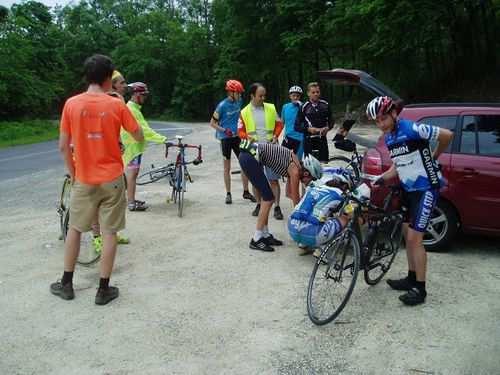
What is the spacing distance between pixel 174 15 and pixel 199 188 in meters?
70.1

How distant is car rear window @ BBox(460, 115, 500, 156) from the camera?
5117mm

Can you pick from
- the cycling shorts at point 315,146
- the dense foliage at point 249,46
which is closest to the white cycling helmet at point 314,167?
the cycling shorts at point 315,146

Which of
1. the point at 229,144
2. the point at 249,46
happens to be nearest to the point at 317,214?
the point at 229,144

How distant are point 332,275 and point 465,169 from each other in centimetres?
220

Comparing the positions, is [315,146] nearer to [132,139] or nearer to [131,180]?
[132,139]

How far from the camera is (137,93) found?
6898mm

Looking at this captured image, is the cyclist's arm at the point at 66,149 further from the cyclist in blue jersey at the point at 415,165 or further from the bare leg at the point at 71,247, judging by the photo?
the cyclist in blue jersey at the point at 415,165

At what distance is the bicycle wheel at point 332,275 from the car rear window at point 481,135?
86.7 inches

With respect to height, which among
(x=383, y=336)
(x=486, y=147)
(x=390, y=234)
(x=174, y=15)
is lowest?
(x=383, y=336)

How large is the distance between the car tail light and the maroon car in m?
0.01

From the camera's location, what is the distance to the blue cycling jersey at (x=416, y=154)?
3.90m

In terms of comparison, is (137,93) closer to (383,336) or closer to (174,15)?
(383,336)

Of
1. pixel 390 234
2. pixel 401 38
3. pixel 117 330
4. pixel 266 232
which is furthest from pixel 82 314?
pixel 401 38

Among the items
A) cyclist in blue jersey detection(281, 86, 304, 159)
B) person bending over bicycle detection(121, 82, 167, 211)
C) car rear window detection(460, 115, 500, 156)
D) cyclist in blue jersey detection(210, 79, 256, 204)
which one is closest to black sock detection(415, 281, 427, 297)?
car rear window detection(460, 115, 500, 156)
